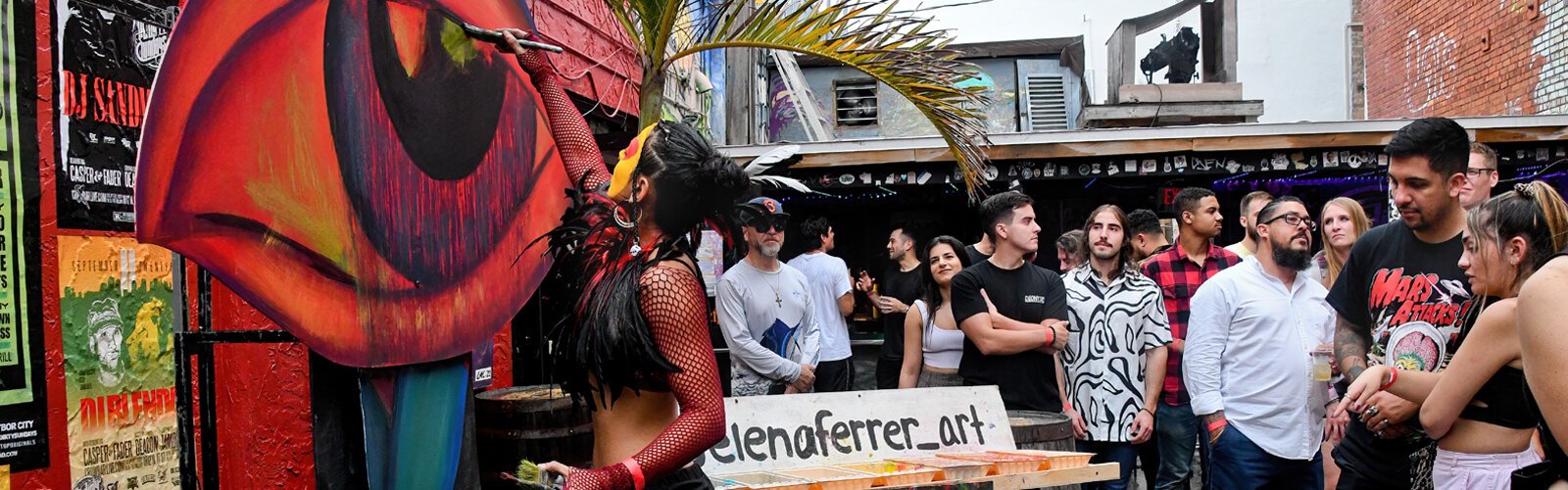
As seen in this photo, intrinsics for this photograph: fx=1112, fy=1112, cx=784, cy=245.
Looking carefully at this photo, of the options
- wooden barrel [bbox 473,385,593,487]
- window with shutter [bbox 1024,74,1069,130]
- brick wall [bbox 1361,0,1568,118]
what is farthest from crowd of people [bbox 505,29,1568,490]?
window with shutter [bbox 1024,74,1069,130]

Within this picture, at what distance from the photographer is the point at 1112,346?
5488 mm

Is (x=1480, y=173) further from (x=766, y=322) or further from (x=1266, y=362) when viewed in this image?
(x=766, y=322)

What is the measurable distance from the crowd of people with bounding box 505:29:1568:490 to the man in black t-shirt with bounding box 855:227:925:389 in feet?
0.13

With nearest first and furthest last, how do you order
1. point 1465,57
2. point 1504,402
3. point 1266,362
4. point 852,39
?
point 1504,402 → point 852,39 → point 1266,362 → point 1465,57

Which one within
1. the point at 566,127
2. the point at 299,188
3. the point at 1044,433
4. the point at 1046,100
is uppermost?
the point at 1046,100

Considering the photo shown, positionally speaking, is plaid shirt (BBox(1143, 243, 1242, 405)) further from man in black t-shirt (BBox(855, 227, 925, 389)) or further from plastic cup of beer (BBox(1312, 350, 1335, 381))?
man in black t-shirt (BBox(855, 227, 925, 389))

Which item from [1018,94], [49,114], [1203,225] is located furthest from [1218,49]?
[49,114]

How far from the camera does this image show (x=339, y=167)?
115 inches

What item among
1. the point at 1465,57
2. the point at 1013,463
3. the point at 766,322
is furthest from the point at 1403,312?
the point at 1465,57

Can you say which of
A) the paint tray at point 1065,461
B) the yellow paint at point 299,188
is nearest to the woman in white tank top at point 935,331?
the paint tray at point 1065,461

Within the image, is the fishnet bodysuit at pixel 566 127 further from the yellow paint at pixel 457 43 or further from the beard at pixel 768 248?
the beard at pixel 768 248

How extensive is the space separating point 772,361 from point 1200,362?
6.72ft

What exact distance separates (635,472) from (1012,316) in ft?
10.8

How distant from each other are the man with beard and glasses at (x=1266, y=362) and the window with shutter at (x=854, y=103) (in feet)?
33.1
